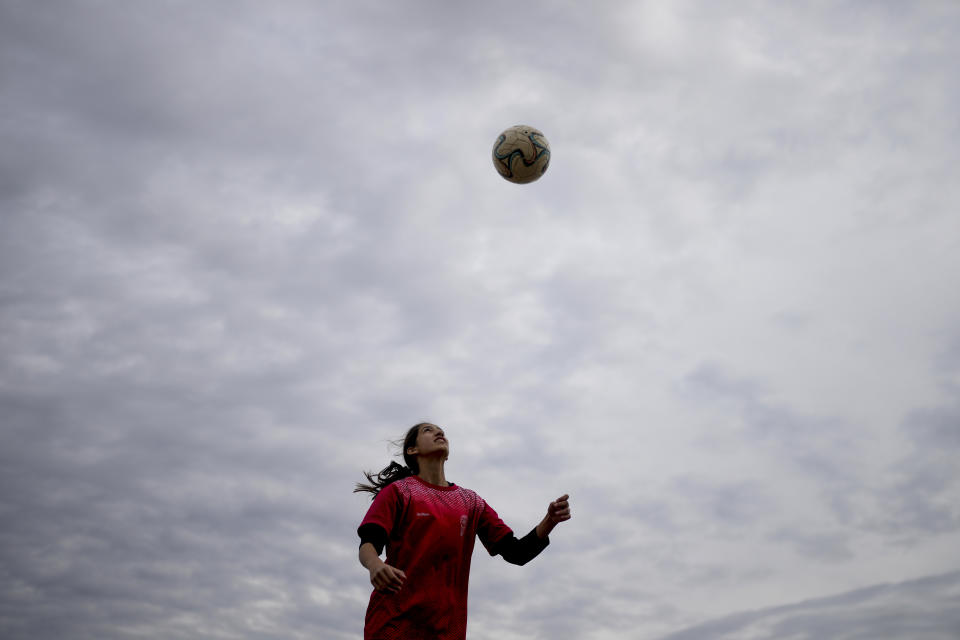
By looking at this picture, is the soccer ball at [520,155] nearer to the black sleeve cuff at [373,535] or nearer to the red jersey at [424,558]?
the red jersey at [424,558]

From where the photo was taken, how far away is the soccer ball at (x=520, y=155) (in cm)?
1433

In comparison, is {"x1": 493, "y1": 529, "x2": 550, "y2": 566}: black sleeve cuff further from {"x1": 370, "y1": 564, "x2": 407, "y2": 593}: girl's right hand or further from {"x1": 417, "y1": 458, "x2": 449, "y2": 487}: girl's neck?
{"x1": 370, "y1": 564, "x2": 407, "y2": 593}: girl's right hand

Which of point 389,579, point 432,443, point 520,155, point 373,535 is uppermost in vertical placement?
point 520,155

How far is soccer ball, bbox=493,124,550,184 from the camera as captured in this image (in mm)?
14328

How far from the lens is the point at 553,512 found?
8.66 m

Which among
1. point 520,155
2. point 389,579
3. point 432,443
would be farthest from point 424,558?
point 520,155

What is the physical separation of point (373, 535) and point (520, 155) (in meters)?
8.32

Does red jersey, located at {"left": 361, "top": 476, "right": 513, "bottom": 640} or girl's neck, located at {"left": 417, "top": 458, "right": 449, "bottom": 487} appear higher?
girl's neck, located at {"left": 417, "top": 458, "right": 449, "bottom": 487}

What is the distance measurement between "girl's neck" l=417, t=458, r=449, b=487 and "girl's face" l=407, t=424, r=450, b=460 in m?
0.09

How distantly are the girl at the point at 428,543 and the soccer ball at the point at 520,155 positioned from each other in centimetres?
635

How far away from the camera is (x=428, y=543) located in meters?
8.12

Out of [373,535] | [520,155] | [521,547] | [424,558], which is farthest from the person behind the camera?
[520,155]

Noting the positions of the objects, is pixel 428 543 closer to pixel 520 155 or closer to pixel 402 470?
pixel 402 470

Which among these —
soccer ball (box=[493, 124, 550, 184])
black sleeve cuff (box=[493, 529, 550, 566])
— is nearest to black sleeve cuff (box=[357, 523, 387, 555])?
black sleeve cuff (box=[493, 529, 550, 566])
